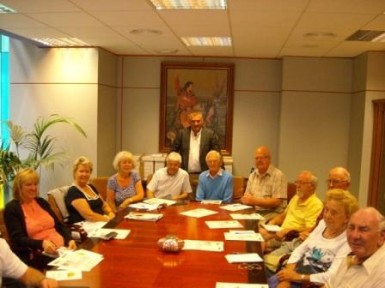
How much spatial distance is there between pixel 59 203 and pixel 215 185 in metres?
1.73

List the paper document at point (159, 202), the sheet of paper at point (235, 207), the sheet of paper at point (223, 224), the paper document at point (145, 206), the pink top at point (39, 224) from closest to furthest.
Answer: the pink top at point (39, 224) → the sheet of paper at point (223, 224) → the paper document at point (145, 206) → the sheet of paper at point (235, 207) → the paper document at point (159, 202)

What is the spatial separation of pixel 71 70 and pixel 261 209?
3634mm

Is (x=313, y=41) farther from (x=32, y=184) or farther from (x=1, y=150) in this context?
(x=1, y=150)

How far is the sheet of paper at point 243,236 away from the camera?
295 centimetres

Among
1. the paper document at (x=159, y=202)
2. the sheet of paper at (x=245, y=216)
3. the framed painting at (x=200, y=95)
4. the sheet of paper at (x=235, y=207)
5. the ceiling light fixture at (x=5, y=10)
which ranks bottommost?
the sheet of paper at (x=235, y=207)

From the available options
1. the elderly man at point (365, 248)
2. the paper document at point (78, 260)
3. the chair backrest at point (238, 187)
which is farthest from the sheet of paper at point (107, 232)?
the chair backrest at point (238, 187)

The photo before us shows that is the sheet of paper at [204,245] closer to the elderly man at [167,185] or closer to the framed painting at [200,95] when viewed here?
the elderly man at [167,185]

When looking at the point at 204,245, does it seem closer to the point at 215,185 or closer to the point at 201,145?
A: the point at 215,185

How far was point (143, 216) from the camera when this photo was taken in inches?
140

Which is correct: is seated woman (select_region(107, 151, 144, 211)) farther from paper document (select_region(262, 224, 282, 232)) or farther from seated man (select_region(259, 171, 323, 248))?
seated man (select_region(259, 171, 323, 248))

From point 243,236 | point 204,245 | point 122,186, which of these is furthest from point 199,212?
point 122,186

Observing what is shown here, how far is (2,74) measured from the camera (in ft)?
22.4

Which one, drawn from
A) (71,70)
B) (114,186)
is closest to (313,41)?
(114,186)

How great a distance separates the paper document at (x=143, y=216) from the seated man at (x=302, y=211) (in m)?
0.92
